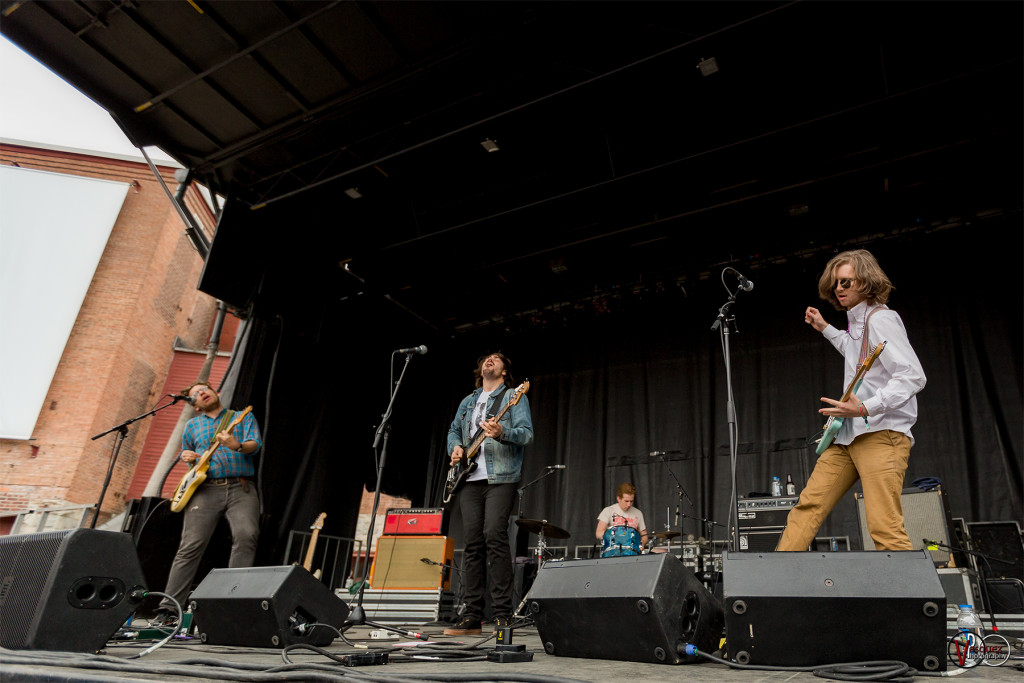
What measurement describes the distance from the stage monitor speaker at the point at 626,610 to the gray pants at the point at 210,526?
3125 millimetres

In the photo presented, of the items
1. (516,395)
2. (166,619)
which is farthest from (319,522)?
(516,395)

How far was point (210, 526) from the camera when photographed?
4750 millimetres

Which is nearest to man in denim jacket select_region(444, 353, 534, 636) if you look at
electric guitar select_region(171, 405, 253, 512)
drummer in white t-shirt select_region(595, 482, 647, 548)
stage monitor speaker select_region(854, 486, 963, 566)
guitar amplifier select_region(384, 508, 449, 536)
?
electric guitar select_region(171, 405, 253, 512)

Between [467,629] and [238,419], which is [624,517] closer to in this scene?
[467,629]

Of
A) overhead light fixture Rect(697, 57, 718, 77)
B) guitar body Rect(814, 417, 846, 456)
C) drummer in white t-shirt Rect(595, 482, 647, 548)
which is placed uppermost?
overhead light fixture Rect(697, 57, 718, 77)

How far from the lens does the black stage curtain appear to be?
6.30m

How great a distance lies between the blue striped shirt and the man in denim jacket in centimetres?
187

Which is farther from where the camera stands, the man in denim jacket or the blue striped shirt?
the blue striped shirt

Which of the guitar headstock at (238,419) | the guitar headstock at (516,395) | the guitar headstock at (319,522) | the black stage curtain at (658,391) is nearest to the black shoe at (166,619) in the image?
the guitar headstock at (238,419)

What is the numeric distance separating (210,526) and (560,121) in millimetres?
4353

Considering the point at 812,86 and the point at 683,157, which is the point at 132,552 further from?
the point at 812,86

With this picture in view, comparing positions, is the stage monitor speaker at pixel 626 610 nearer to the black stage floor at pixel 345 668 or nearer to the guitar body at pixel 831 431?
the black stage floor at pixel 345 668

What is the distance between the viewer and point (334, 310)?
7551mm

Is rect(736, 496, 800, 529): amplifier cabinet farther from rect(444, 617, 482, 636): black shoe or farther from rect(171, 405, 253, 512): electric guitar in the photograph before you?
rect(171, 405, 253, 512): electric guitar
